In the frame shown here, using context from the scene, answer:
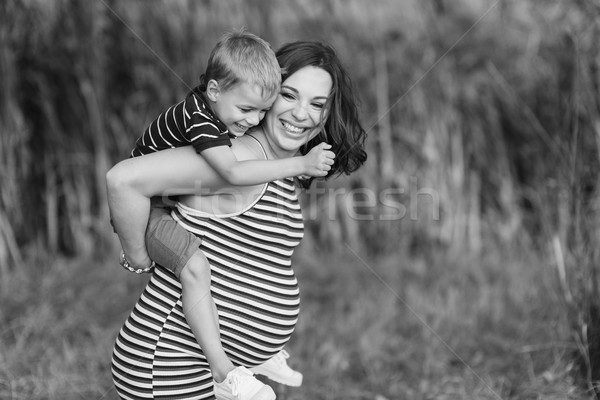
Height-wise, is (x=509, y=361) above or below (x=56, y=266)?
Result: below

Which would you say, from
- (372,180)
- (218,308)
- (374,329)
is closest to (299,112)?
(218,308)

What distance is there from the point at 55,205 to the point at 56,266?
1.81 feet

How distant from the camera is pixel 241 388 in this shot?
71.1 inches

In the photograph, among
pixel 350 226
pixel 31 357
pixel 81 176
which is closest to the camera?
pixel 31 357

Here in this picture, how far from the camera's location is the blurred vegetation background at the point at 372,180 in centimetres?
365

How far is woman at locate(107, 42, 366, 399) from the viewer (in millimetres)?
1883

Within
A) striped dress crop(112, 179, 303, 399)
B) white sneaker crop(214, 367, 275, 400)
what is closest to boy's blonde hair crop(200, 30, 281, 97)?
striped dress crop(112, 179, 303, 399)

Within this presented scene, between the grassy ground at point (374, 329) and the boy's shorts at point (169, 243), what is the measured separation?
4.27 feet

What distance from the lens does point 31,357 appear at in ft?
10.9

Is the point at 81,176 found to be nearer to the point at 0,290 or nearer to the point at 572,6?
the point at 0,290

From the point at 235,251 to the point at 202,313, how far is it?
0.18m

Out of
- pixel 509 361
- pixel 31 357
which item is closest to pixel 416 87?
pixel 509 361

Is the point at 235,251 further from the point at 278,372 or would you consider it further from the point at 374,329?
the point at 374,329

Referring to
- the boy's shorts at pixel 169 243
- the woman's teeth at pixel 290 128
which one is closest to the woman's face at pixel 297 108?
the woman's teeth at pixel 290 128
